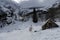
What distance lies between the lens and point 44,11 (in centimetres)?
2836

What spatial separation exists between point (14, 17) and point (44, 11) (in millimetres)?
6452

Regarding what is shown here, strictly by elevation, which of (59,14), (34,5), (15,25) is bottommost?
(15,25)

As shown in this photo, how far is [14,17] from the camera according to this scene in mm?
30672

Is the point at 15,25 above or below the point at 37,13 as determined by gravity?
below

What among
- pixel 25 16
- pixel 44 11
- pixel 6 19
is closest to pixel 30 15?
pixel 25 16

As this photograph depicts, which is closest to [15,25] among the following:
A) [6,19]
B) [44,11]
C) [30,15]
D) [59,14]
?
[6,19]

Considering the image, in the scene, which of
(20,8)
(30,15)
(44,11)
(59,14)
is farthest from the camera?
(20,8)

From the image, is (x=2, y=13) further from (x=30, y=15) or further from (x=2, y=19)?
(x=30, y=15)

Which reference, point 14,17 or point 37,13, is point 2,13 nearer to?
point 14,17

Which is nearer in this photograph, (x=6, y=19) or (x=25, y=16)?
(x=6, y=19)

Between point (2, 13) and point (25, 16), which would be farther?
point (25, 16)

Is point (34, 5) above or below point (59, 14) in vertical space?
above

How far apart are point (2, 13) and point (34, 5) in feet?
24.5

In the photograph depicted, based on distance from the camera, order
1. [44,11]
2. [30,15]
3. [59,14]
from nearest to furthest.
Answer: [59,14], [44,11], [30,15]
